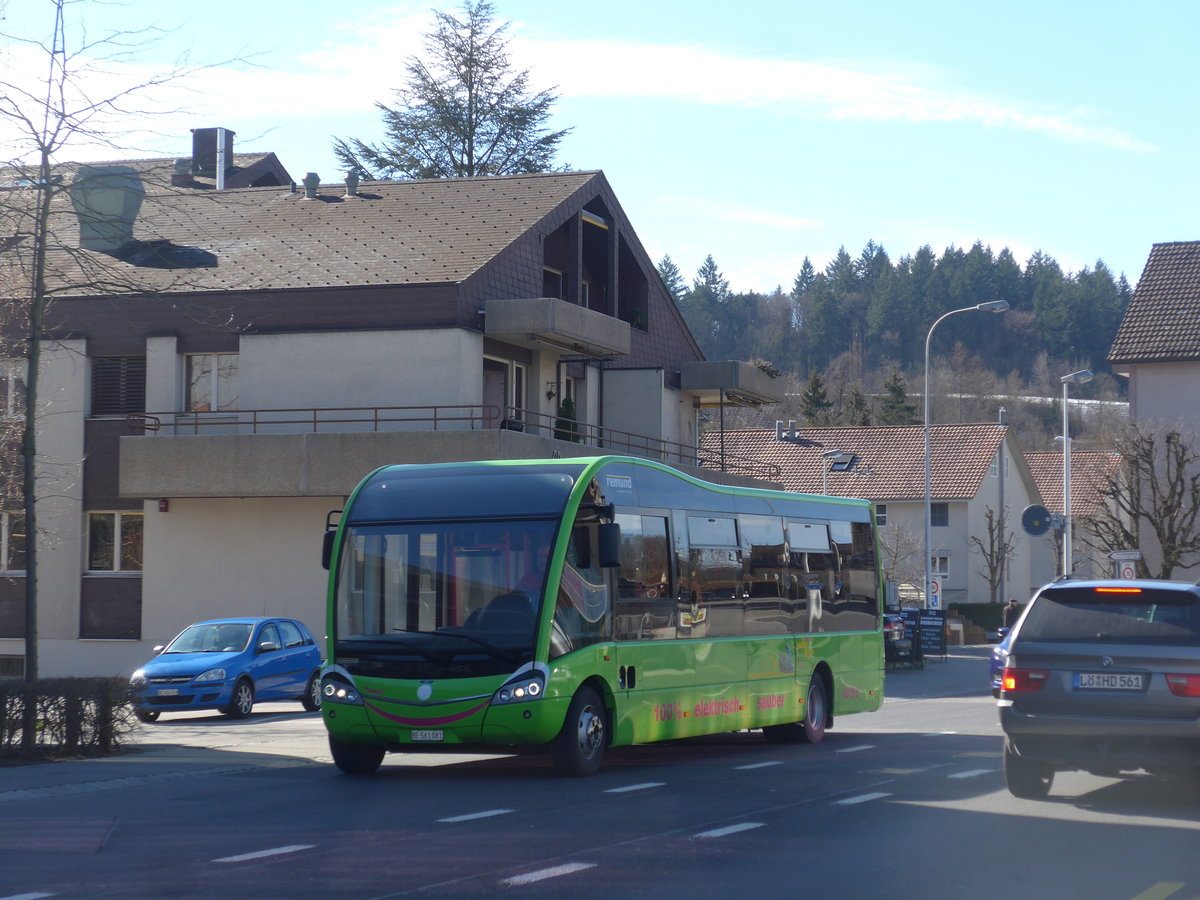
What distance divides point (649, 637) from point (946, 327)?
131288mm

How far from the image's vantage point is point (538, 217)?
120ft

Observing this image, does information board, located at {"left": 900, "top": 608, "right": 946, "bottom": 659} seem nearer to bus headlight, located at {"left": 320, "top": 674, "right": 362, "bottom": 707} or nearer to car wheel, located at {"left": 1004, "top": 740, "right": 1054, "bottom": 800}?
bus headlight, located at {"left": 320, "top": 674, "right": 362, "bottom": 707}

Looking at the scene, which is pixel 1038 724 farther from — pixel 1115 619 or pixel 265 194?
pixel 265 194

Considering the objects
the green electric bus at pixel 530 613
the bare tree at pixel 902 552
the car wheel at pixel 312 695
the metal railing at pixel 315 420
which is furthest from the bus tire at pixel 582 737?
the bare tree at pixel 902 552

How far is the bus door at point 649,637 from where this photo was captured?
1444 centimetres

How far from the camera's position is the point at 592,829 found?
1049 centimetres

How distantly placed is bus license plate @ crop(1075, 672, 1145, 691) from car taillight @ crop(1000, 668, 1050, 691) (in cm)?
25

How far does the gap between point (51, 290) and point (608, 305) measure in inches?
993

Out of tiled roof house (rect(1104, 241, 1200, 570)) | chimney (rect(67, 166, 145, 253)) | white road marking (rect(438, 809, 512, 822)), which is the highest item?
tiled roof house (rect(1104, 241, 1200, 570))

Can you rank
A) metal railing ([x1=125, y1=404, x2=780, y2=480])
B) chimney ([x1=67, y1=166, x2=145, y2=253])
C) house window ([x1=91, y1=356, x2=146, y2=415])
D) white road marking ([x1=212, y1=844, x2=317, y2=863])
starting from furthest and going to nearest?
house window ([x1=91, y1=356, x2=146, y2=415]) → metal railing ([x1=125, y1=404, x2=780, y2=480]) → chimney ([x1=67, y1=166, x2=145, y2=253]) → white road marking ([x1=212, y1=844, x2=317, y2=863])

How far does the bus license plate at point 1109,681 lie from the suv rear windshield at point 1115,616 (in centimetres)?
28

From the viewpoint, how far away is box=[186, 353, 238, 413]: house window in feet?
110

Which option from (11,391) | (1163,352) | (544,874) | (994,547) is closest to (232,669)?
(11,391)

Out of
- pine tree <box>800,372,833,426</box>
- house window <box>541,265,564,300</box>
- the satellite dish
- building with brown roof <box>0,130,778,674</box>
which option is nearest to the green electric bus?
building with brown roof <box>0,130,778,674</box>
